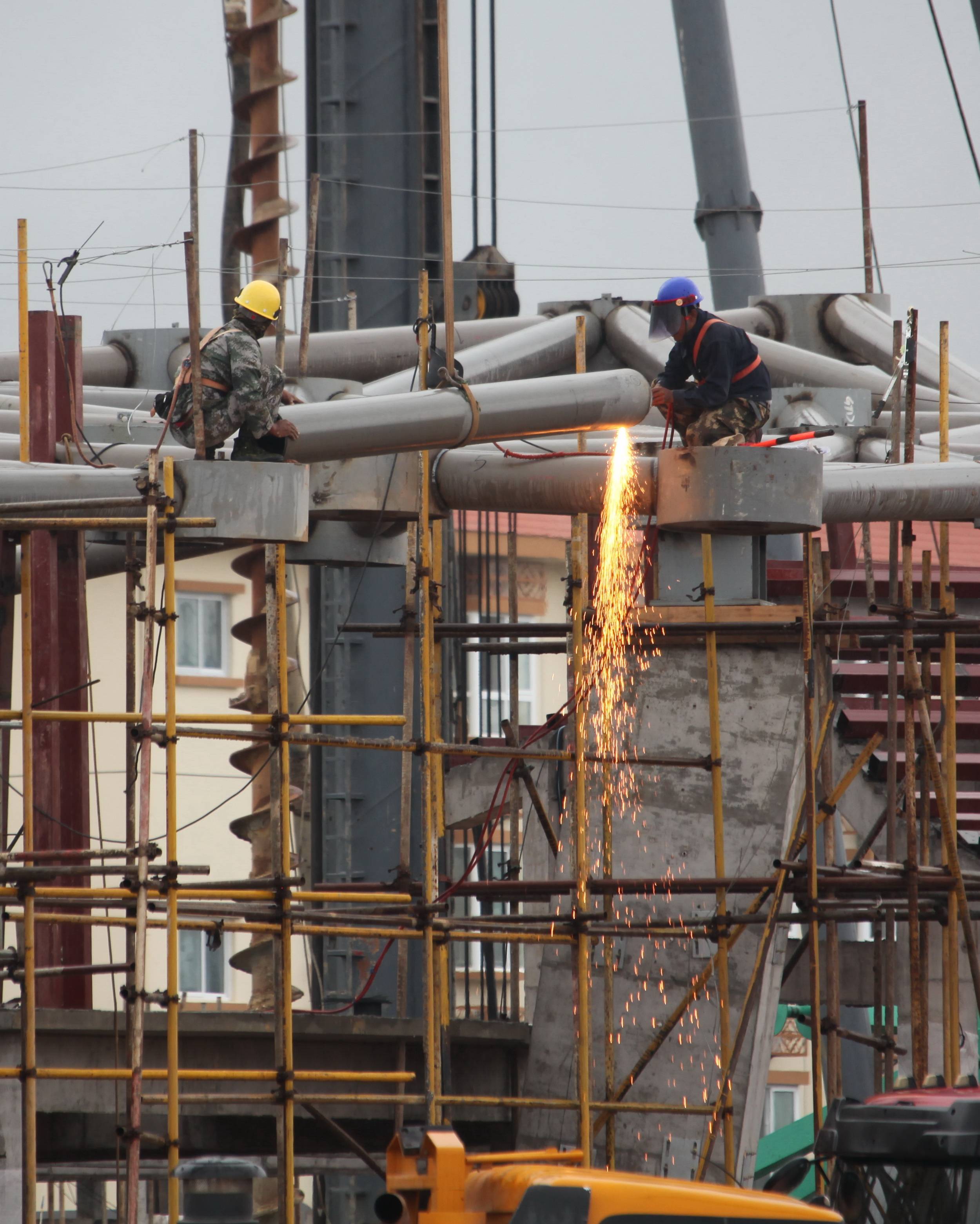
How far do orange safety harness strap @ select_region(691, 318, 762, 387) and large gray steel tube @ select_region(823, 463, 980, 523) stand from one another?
969 millimetres

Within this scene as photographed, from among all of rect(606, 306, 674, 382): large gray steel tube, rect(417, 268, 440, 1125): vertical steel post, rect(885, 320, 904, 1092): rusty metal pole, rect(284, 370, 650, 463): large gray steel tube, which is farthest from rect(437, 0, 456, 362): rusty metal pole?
rect(606, 306, 674, 382): large gray steel tube

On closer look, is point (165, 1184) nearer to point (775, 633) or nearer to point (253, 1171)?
point (775, 633)

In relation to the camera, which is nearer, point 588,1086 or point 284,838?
point 284,838

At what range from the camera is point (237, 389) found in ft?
37.8

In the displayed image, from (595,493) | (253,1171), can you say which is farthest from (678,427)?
(253,1171)

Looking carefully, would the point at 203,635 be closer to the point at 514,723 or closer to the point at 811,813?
the point at 514,723

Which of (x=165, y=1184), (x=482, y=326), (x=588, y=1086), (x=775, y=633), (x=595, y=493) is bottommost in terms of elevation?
(x=165, y=1184)

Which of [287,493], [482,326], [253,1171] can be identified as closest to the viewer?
[253,1171]

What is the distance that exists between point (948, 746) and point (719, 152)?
15.0 meters

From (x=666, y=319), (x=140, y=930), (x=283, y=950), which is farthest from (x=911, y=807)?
(x=140, y=930)

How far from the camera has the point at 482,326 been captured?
1781 centimetres

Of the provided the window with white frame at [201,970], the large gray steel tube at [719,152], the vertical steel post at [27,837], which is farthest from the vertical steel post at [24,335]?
the window with white frame at [201,970]

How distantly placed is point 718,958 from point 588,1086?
146cm

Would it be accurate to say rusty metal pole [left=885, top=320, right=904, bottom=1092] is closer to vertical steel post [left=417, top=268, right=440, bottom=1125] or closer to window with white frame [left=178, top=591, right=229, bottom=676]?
vertical steel post [left=417, top=268, right=440, bottom=1125]
